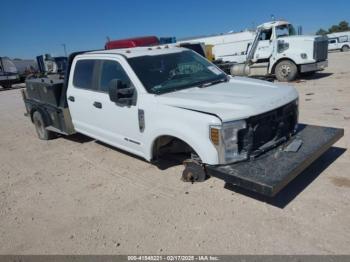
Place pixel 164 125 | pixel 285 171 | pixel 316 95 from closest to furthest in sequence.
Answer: pixel 285 171
pixel 164 125
pixel 316 95

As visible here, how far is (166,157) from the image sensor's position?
202 inches

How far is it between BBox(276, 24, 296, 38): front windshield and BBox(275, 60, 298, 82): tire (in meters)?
1.42

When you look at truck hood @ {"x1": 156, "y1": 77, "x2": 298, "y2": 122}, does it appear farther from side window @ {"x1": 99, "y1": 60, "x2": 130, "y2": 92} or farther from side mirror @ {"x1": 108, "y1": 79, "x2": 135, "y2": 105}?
side window @ {"x1": 99, "y1": 60, "x2": 130, "y2": 92}

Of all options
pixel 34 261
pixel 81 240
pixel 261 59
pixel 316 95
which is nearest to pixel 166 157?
pixel 81 240

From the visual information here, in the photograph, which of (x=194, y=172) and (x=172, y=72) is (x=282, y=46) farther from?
(x=194, y=172)

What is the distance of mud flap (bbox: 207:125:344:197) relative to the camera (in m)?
3.04

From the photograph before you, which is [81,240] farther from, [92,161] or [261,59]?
[261,59]

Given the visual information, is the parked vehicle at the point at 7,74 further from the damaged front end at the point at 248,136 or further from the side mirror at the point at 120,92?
the damaged front end at the point at 248,136

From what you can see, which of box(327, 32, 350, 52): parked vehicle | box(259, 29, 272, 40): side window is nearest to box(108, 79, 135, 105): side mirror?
box(259, 29, 272, 40): side window

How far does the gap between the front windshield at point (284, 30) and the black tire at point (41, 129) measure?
1082 centimetres

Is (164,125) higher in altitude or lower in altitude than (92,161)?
higher

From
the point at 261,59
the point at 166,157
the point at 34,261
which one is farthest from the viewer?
the point at 261,59

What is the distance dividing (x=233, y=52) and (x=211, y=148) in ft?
54.0

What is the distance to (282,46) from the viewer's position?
13.2 metres
